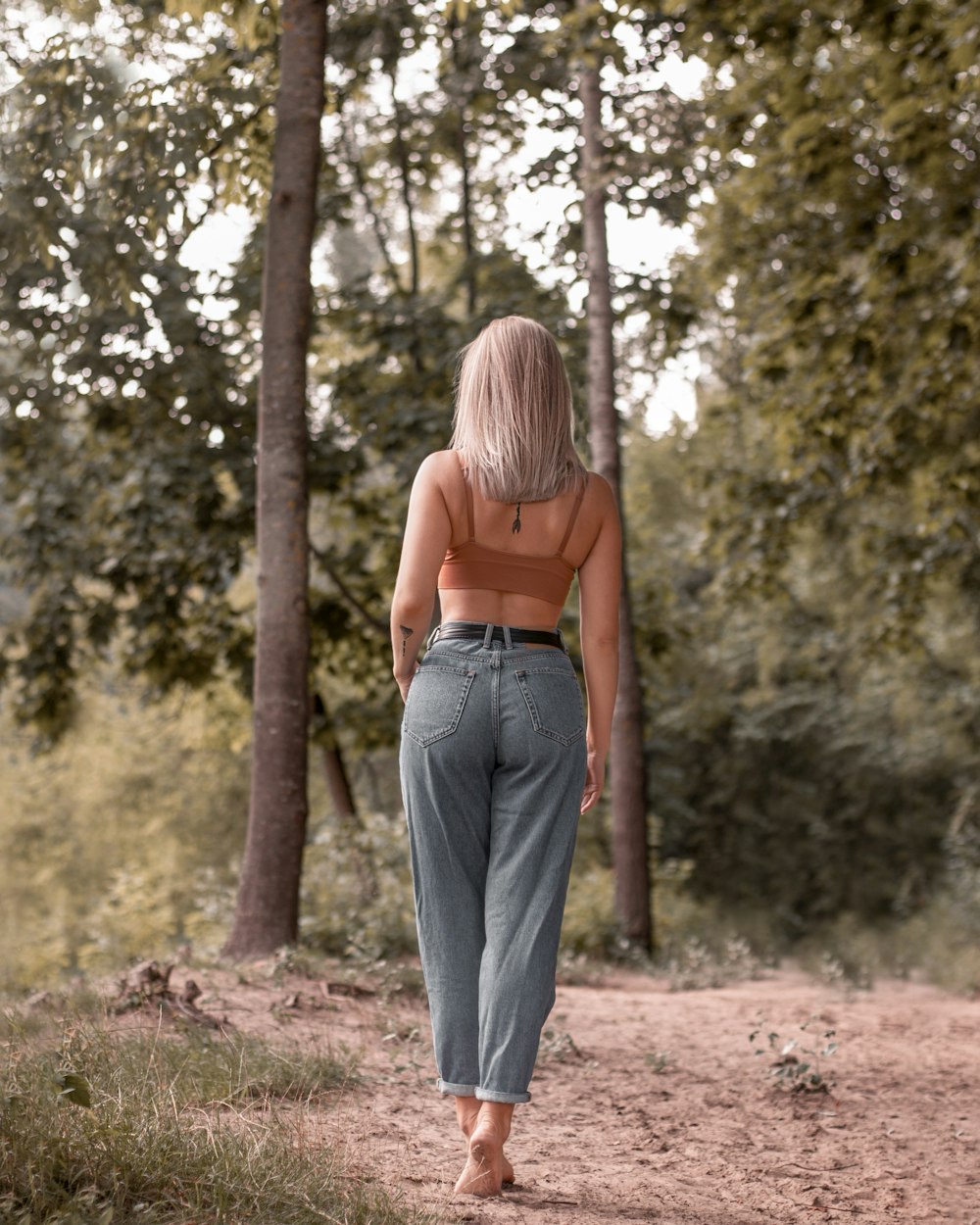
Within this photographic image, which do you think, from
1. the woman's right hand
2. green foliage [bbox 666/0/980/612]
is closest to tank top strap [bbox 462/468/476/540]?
the woman's right hand

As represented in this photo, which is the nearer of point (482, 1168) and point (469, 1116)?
point (482, 1168)

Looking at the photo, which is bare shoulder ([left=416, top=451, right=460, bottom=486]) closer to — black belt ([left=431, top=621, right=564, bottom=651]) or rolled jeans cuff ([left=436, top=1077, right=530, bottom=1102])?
black belt ([left=431, top=621, right=564, bottom=651])

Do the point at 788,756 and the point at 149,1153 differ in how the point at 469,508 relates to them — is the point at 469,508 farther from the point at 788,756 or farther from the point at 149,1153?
the point at 788,756

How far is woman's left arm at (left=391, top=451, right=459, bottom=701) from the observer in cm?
338

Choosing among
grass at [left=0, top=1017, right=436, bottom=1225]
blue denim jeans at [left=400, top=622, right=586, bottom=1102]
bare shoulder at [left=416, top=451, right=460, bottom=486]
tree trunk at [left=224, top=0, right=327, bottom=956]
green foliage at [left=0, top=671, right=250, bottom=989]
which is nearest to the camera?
grass at [left=0, top=1017, right=436, bottom=1225]

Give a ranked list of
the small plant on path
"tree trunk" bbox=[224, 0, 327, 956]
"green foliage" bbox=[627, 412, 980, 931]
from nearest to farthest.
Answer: the small plant on path < "tree trunk" bbox=[224, 0, 327, 956] < "green foliage" bbox=[627, 412, 980, 931]

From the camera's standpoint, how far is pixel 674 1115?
14.5 ft

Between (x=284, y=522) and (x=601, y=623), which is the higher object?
(x=284, y=522)

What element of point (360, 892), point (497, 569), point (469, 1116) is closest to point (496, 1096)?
point (469, 1116)

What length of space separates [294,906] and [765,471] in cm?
927

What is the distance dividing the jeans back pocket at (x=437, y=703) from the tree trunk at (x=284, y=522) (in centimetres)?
359

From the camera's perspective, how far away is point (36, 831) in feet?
86.4

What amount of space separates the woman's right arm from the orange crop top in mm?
135

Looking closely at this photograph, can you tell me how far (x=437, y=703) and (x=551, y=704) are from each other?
0.98 ft
